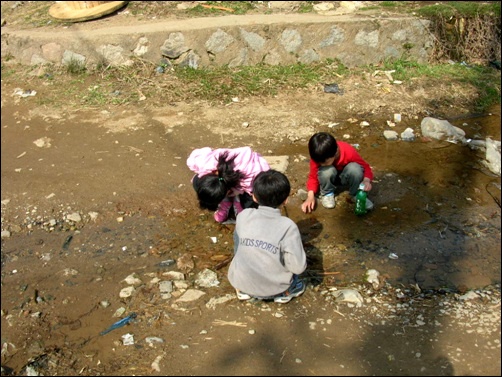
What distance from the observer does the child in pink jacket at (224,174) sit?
325 centimetres

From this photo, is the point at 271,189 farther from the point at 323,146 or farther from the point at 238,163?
the point at 323,146

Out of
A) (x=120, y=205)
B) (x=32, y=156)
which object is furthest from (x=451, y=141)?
(x=32, y=156)

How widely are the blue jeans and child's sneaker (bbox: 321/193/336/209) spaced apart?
3 centimetres

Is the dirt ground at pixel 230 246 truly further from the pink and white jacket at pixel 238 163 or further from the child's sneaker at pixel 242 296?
the pink and white jacket at pixel 238 163

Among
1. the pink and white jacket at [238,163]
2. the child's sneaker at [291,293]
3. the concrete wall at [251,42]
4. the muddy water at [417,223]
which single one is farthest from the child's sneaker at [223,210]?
the concrete wall at [251,42]

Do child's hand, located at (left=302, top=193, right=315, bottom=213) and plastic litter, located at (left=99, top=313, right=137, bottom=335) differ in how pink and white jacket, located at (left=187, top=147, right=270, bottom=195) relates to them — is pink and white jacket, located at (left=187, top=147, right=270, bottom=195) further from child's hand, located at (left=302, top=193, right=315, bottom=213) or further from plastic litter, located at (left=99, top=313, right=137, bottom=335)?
plastic litter, located at (left=99, top=313, right=137, bottom=335)

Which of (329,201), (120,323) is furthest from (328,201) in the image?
(120,323)

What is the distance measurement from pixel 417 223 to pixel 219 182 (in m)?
1.52

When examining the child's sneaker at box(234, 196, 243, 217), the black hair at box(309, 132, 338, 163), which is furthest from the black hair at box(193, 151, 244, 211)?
the black hair at box(309, 132, 338, 163)

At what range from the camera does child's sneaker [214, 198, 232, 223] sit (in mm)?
3668

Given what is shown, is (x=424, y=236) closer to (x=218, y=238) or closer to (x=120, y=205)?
(x=218, y=238)

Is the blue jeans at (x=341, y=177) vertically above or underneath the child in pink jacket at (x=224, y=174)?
underneath

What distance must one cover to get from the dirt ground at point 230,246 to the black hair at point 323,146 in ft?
1.88

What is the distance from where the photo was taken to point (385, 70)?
5.89 meters
